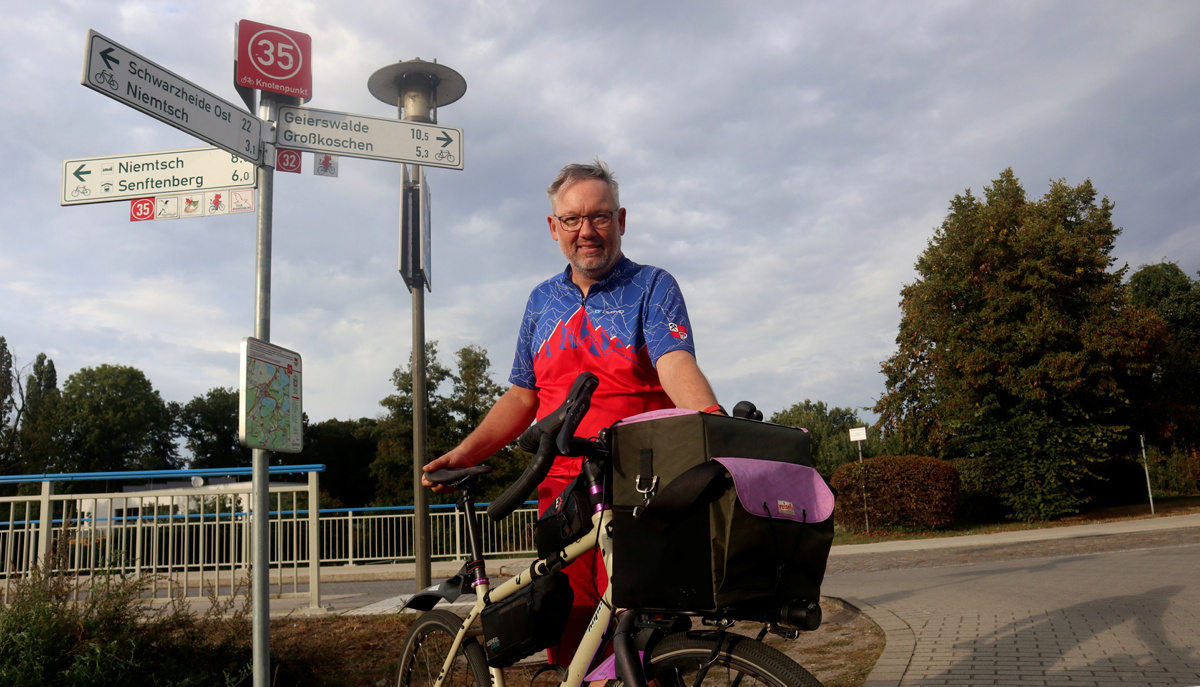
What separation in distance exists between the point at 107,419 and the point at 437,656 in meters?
58.4

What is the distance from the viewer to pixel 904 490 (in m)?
19.7

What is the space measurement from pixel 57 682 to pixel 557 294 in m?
2.62

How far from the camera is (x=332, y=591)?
1127cm

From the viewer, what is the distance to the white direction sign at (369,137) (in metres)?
4.27

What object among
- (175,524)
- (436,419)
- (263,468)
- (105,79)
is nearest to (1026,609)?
(263,468)

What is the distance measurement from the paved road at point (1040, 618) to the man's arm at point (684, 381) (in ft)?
8.25

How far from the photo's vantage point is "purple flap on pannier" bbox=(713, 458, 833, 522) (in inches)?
62.7

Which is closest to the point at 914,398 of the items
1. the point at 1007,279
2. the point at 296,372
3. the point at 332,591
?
the point at 1007,279

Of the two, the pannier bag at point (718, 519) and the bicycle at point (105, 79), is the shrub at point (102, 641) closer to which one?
the bicycle at point (105, 79)

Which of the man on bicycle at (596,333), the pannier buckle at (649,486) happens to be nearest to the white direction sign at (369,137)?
the man on bicycle at (596,333)

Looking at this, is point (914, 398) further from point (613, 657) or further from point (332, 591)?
point (613, 657)

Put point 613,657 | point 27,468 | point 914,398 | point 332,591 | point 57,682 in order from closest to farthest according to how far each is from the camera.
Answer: point 613,657 < point 57,682 < point 332,591 < point 914,398 < point 27,468

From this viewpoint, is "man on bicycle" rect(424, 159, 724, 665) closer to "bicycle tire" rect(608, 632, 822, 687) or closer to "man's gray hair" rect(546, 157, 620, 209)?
"man's gray hair" rect(546, 157, 620, 209)

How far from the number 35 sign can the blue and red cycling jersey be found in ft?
7.96
